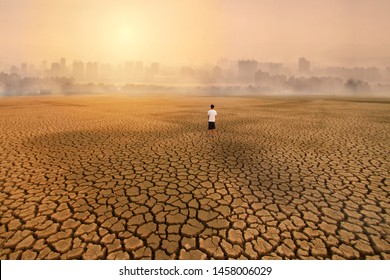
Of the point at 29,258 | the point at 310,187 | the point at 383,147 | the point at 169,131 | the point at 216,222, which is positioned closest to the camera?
the point at 29,258

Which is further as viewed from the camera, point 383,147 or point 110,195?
point 383,147

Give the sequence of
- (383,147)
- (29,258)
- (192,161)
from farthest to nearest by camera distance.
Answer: (383,147) → (192,161) → (29,258)

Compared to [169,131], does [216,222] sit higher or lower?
lower

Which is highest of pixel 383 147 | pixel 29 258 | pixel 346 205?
pixel 383 147

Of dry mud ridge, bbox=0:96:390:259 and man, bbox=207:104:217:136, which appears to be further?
man, bbox=207:104:217:136

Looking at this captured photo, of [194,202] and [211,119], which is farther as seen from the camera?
[211,119]

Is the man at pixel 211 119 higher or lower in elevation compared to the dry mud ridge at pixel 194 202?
higher

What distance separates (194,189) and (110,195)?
1760 mm

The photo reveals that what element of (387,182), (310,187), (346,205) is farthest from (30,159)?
(387,182)

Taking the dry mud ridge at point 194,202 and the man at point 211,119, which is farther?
the man at point 211,119

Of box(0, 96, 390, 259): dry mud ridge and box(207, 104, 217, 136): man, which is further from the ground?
box(207, 104, 217, 136): man

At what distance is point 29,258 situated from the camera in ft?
9.36

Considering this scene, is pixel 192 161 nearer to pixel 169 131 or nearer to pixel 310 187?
pixel 310 187

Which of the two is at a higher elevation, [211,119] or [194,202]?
[211,119]
